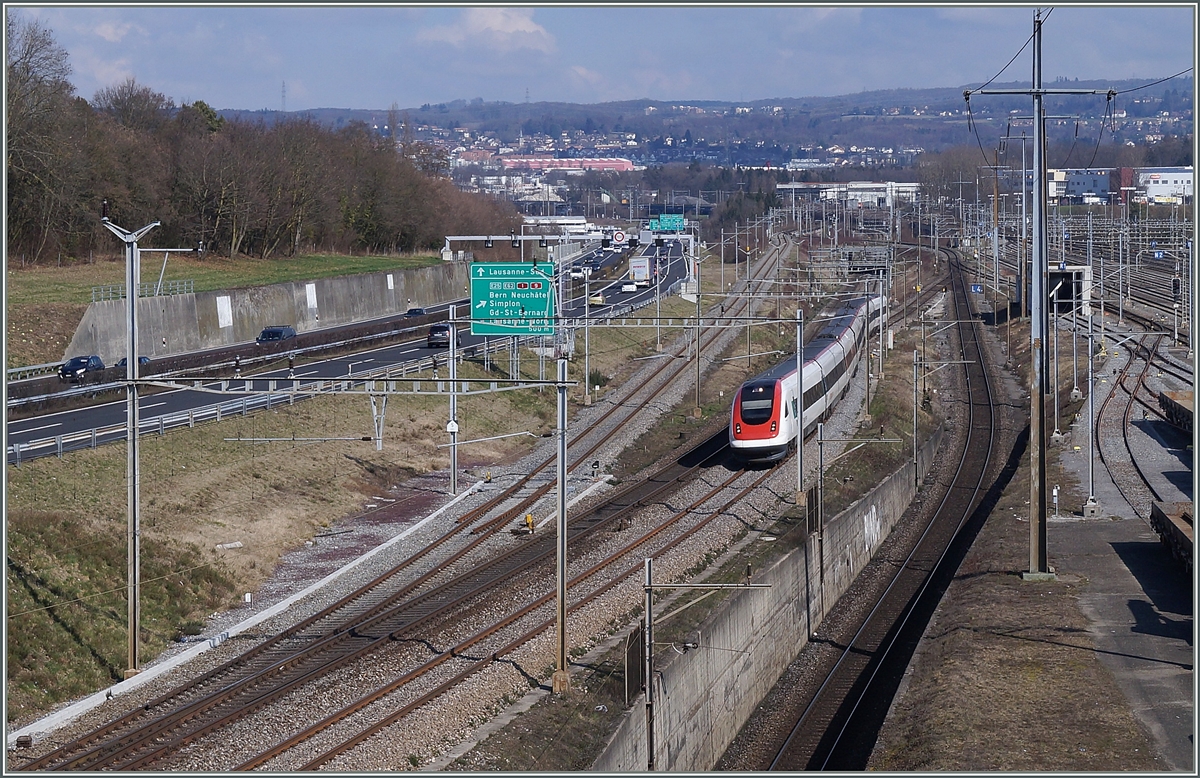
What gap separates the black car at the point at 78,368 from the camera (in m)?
38.3

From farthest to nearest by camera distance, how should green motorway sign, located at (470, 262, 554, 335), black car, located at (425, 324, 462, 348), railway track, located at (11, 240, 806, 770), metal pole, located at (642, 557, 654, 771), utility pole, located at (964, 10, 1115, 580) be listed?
black car, located at (425, 324, 462, 348) < green motorway sign, located at (470, 262, 554, 335) < utility pole, located at (964, 10, 1115, 580) < metal pole, located at (642, 557, 654, 771) < railway track, located at (11, 240, 806, 770)

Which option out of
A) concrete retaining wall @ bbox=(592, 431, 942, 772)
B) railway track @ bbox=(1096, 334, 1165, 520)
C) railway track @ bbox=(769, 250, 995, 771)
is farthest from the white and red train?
railway track @ bbox=(1096, 334, 1165, 520)

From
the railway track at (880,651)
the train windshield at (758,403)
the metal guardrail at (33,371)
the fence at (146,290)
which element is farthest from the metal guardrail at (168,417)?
the railway track at (880,651)

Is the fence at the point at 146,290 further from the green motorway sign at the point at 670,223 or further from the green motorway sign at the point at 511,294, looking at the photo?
the green motorway sign at the point at 670,223

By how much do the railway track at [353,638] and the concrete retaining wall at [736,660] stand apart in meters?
2.74

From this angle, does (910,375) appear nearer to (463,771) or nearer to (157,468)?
(157,468)

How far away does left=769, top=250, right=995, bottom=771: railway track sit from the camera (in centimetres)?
2247

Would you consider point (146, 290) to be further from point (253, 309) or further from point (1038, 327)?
point (1038, 327)

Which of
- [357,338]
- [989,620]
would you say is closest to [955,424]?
[357,338]

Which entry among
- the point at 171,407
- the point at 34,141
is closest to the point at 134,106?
the point at 34,141

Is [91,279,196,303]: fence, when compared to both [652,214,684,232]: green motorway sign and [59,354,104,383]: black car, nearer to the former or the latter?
[59,354,104,383]: black car

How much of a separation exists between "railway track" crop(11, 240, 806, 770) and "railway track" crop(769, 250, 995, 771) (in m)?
4.78

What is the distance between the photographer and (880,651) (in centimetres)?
2758

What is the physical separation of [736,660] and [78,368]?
25993 mm
